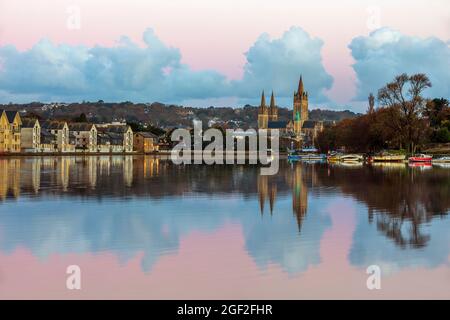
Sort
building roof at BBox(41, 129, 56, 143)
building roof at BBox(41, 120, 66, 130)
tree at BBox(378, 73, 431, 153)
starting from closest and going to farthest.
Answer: tree at BBox(378, 73, 431, 153)
building roof at BBox(41, 129, 56, 143)
building roof at BBox(41, 120, 66, 130)

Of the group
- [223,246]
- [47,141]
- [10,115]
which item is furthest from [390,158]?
[47,141]

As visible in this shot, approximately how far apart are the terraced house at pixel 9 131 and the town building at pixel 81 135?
23.1 m

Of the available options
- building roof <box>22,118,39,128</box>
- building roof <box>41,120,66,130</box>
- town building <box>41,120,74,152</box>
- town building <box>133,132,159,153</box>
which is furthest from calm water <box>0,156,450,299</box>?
town building <box>133,132,159,153</box>

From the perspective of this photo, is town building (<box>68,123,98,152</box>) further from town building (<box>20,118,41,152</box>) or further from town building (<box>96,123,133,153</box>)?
town building (<box>20,118,41,152</box>)

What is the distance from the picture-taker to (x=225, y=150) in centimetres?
17250

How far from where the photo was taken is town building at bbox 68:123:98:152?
13412 centimetres

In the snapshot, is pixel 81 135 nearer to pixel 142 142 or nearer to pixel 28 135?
pixel 28 135

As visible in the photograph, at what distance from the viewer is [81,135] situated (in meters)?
135

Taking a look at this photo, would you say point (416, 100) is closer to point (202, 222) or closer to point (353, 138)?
point (353, 138)

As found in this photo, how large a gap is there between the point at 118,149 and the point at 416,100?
290 ft

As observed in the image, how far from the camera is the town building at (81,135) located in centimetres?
13412

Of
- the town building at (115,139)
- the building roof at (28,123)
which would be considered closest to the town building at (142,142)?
the town building at (115,139)

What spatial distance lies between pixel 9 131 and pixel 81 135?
98.2 feet
